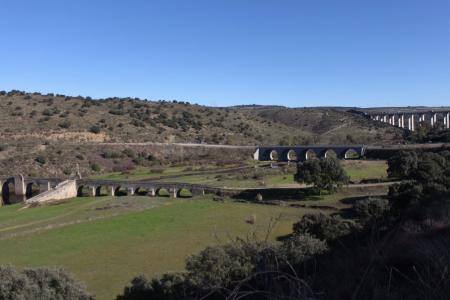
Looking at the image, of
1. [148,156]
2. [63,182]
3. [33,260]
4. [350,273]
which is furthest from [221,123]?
[350,273]

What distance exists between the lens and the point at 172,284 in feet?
54.9

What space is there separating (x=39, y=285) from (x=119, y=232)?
17.1 meters

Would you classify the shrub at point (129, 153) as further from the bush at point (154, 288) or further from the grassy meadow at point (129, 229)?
the bush at point (154, 288)

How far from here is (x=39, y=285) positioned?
16594 millimetres

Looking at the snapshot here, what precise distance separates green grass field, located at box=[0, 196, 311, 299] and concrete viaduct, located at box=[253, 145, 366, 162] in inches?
1386

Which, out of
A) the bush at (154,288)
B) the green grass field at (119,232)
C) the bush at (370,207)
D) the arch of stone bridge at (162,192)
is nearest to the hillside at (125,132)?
the arch of stone bridge at (162,192)

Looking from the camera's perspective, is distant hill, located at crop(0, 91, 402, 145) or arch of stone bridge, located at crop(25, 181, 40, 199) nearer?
arch of stone bridge, located at crop(25, 181, 40, 199)

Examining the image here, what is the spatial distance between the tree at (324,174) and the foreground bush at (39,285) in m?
31.1

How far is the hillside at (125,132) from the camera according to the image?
235ft

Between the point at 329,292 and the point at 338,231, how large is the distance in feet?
67.2

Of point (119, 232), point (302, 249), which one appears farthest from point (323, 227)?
point (119, 232)

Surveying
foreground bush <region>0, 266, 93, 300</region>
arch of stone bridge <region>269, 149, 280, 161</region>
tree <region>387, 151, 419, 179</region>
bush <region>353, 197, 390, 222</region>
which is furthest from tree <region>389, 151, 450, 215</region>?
arch of stone bridge <region>269, 149, 280, 161</region>

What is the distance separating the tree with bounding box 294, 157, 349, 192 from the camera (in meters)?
45.8

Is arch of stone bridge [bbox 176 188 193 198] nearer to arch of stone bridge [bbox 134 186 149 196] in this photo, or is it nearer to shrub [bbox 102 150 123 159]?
arch of stone bridge [bbox 134 186 149 196]
